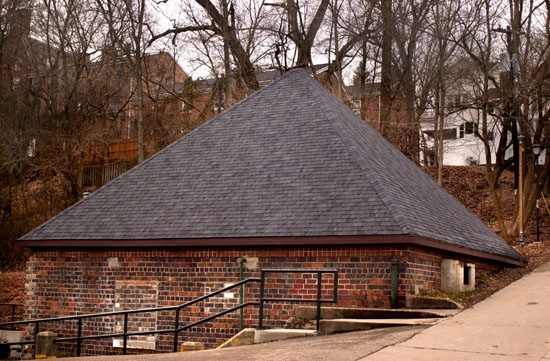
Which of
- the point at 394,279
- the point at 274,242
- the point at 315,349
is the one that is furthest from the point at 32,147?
the point at 315,349

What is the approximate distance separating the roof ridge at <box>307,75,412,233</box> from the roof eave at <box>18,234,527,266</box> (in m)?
0.43

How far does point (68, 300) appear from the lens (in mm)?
15852

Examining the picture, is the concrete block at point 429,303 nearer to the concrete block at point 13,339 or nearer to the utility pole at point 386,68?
the concrete block at point 13,339

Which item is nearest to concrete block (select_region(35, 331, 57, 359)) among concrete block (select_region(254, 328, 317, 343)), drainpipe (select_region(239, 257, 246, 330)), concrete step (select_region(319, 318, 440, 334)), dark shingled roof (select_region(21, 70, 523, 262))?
dark shingled roof (select_region(21, 70, 523, 262))

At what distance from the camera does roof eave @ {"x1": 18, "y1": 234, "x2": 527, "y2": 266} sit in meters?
12.6

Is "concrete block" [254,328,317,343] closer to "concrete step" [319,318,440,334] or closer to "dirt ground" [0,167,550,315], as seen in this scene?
"concrete step" [319,318,440,334]

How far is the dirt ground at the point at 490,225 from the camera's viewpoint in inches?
647

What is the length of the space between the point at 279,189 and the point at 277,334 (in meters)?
4.42

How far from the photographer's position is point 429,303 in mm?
12578

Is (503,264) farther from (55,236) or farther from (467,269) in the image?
(55,236)

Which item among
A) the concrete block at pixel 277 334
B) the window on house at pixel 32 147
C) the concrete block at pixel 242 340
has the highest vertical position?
the window on house at pixel 32 147

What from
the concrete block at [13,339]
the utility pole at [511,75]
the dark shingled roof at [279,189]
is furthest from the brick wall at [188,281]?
the utility pole at [511,75]

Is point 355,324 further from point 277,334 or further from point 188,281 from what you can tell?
point 188,281

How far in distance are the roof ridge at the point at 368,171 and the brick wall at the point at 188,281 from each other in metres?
0.62
